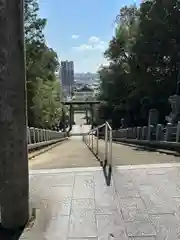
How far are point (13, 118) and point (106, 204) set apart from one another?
5.65ft

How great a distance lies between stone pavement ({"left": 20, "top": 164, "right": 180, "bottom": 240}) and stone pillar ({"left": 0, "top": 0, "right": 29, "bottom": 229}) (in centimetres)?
33

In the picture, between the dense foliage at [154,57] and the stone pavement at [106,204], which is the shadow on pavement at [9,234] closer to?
the stone pavement at [106,204]

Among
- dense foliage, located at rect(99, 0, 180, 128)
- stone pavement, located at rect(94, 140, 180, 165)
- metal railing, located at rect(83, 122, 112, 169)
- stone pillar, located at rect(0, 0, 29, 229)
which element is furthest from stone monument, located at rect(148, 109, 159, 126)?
stone pillar, located at rect(0, 0, 29, 229)

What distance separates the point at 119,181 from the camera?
561 cm

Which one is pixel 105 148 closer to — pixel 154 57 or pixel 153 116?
pixel 153 116

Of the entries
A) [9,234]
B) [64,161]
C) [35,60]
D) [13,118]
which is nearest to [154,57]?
[35,60]

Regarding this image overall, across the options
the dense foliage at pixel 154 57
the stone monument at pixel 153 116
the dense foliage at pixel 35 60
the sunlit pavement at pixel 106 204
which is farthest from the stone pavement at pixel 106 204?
the dense foliage at pixel 35 60

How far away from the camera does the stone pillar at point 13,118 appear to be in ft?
12.0

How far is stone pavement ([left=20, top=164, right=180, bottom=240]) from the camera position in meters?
3.88

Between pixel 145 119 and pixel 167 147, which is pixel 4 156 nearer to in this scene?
pixel 167 147

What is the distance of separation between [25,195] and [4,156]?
50 cm

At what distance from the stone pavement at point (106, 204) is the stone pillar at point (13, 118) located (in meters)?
0.33

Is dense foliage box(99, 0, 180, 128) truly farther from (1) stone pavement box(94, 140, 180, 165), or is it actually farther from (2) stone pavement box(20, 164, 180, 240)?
(2) stone pavement box(20, 164, 180, 240)

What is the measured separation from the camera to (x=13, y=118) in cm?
378
